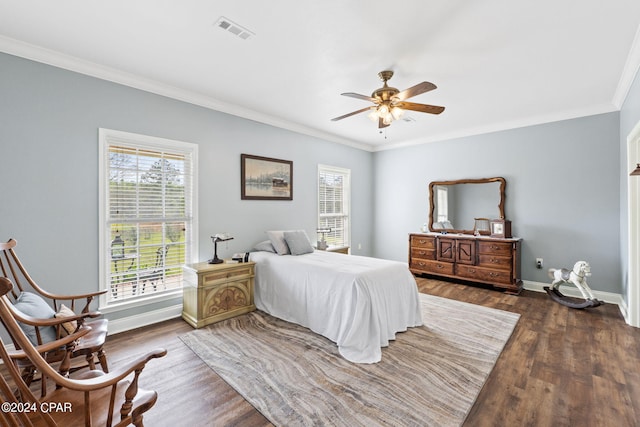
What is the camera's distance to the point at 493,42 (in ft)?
8.09

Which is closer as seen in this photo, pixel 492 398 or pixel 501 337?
pixel 492 398

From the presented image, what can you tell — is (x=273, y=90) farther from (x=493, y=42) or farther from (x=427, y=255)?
(x=427, y=255)

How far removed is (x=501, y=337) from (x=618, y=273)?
249 cm

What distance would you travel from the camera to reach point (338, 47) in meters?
2.55

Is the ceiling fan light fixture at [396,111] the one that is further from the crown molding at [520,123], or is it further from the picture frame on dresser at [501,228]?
the picture frame on dresser at [501,228]

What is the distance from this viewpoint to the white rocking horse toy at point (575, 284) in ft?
12.0

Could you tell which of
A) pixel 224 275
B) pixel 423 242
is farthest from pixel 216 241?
pixel 423 242

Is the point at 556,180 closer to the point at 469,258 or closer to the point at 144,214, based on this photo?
the point at 469,258

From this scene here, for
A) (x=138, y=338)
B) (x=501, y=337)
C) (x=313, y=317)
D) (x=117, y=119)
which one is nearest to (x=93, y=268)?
(x=138, y=338)

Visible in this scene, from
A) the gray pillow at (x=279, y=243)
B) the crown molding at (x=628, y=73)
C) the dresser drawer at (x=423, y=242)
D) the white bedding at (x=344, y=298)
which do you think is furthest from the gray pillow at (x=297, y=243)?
the crown molding at (x=628, y=73)

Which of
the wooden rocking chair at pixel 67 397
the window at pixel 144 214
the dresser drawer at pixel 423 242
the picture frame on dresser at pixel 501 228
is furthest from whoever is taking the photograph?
the dresser drawer at pixel 423 242

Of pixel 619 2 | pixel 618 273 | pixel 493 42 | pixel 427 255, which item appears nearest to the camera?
pixel 619 2

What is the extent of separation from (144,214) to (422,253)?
458 cm

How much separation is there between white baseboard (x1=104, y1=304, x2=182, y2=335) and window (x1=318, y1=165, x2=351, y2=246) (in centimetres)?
276
